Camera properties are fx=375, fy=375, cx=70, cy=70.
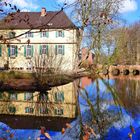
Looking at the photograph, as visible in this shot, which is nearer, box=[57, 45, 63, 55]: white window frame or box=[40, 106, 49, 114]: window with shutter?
box=[40, 106, 49, 114]: window with shutter

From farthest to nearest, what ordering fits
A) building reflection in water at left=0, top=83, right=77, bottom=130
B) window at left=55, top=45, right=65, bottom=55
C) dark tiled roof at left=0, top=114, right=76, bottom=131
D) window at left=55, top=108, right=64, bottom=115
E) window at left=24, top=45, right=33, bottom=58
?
window at left=55, top=45, right=65, bottom=55
window at left=24, top=45, right=33, bottom=58
window at left=55, top=108, right=64, bottom=115
building reflection in water at left=0, top=83, right=77, bottom=130
dark tiled roof at left=0, top=114, right=76, bottom=131

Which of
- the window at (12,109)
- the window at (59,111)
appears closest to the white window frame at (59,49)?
the window at (12,109)

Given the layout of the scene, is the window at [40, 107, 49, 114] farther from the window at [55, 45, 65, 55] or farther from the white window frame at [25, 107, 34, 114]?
the window at [55, 45, 65, 55]

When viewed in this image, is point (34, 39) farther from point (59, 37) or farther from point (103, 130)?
point (103, 130)

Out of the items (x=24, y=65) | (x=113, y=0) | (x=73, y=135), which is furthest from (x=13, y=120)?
(x=24, y=65)

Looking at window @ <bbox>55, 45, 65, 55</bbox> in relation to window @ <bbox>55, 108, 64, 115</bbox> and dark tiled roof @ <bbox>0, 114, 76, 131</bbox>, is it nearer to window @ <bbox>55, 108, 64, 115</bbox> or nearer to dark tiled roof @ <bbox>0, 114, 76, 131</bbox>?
window @ <bbox>55, 108, 64, 115</bbox>

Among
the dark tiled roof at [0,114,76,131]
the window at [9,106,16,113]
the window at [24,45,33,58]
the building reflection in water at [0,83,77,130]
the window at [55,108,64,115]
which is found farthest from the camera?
the window at [24,45,33,58]

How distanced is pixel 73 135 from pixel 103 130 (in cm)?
97

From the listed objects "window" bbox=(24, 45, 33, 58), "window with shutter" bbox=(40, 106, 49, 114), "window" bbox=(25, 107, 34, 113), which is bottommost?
"window" bbox=(25, 107, 34, 113)

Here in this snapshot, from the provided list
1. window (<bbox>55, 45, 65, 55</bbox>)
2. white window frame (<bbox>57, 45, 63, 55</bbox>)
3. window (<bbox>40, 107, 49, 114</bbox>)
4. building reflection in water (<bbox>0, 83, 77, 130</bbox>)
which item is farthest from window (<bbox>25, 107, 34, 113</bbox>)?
white window frame (<bbox>57, 45, 63, 55</bbox>)

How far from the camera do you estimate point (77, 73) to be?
37.9 metres

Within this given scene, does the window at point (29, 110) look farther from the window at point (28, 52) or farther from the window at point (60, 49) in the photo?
the window at point (60, 49)

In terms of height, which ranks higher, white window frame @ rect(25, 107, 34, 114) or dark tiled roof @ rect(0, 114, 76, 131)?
dark tiled roof @ rect(0, 114, 76, 131)

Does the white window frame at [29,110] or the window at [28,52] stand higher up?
the window at [28,52]
